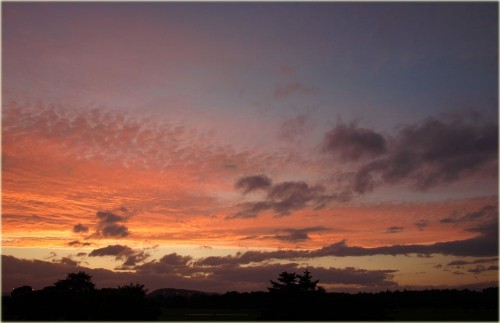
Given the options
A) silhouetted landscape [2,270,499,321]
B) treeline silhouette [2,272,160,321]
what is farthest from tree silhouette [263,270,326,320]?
treeline silhouette [2,272,160,321]

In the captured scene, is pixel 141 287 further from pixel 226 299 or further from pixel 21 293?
pixel 226 299

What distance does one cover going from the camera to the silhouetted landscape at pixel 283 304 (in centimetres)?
6462

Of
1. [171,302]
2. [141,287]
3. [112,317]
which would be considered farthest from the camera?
[171,302]

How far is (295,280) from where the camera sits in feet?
305

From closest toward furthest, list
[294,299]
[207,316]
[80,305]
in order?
[80,305] → [294,299] → [207,316]

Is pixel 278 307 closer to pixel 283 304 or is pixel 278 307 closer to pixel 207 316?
pixel 283 304

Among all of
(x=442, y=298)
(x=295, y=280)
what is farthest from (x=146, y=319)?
Result: (x=442, y=298)

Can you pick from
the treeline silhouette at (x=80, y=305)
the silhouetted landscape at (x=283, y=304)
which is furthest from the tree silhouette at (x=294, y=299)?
the treeline silhouette at (x=80, y=305)

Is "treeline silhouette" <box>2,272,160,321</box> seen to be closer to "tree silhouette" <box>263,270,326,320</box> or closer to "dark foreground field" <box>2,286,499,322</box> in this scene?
"dark foreground field" <box>2,286,499,322</box>

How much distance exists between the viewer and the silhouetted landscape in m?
64.6

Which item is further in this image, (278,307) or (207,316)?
(207,316)

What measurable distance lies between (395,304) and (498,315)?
2731 cm

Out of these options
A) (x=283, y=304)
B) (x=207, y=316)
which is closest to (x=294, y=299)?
(x=283, y=304)

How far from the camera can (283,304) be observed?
87062 millimetres
